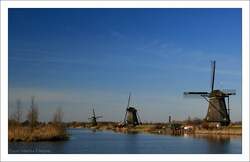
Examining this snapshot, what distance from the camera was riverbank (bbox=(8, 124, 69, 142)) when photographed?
2025cm

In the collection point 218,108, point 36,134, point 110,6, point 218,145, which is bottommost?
point 218,145

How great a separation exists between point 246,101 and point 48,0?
613cm

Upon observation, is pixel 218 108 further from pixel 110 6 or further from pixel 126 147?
pixel 110 6

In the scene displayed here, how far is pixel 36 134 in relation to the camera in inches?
823

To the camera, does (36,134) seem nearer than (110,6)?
No

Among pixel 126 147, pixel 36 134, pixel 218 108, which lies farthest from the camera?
pixel 218 108

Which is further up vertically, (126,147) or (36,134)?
(36,134)

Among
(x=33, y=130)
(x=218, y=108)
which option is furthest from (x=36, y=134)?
(x=218, y=108)

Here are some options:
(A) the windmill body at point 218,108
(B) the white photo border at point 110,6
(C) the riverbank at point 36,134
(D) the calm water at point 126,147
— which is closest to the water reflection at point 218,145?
(D) the calm water at point 126,147

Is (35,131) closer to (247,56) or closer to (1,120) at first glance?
(1,120)

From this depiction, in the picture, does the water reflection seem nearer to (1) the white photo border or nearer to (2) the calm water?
(2) the calm water

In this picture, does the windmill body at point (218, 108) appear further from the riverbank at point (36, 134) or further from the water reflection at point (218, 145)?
the riverbank at point (36, 134)

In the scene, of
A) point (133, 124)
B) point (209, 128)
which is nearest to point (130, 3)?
point (209, 128)

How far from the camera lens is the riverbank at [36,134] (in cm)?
2025
